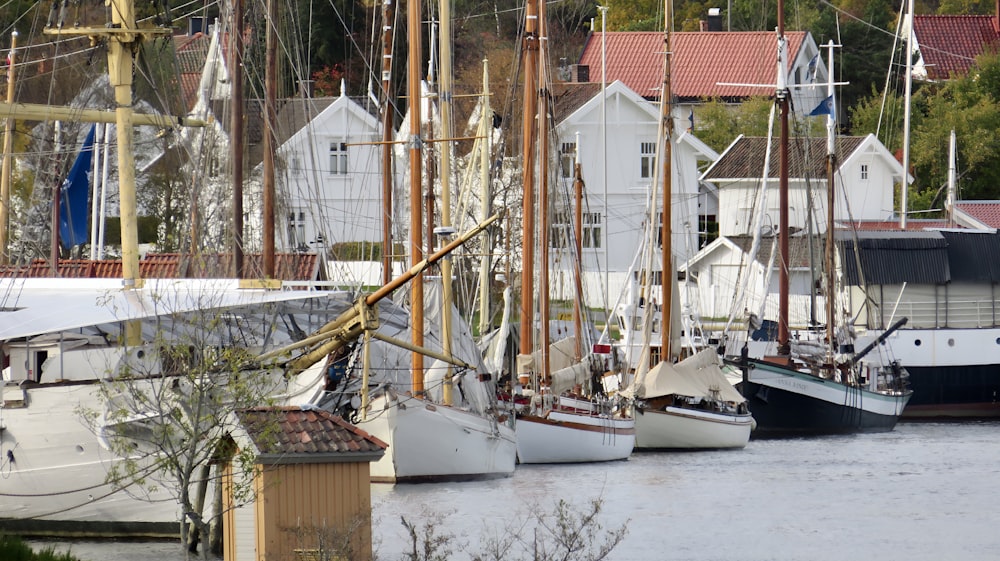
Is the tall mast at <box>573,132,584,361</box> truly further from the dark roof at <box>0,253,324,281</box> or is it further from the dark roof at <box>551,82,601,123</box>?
the dark roof at <box>551,82,601,123</box>

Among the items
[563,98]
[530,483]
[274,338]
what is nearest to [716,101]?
[563,98]

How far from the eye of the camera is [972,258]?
233 ft

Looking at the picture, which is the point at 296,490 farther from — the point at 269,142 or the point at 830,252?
the point at 830,252

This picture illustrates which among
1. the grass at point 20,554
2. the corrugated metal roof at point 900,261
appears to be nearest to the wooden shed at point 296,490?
the grass at point 20,554

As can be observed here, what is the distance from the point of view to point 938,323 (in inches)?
2778

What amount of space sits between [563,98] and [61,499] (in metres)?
51.1

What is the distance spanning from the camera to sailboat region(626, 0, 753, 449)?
167 feet

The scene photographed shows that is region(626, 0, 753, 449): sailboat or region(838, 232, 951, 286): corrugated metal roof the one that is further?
region(838, 232, 951, 286): corrugated metal roof

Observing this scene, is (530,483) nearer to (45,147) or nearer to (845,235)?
(45,147)

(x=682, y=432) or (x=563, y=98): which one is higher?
(x=563, y=98)

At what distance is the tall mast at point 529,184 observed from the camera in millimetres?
45500

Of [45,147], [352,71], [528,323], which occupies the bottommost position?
[528,323]

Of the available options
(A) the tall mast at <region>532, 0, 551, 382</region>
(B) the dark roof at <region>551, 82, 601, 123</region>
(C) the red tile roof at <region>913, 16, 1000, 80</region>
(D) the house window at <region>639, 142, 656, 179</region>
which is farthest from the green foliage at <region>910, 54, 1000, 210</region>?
(A) the tall mast at <region>532, 0, 551, 382</region>

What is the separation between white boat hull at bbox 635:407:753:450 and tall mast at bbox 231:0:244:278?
18.2 meters
